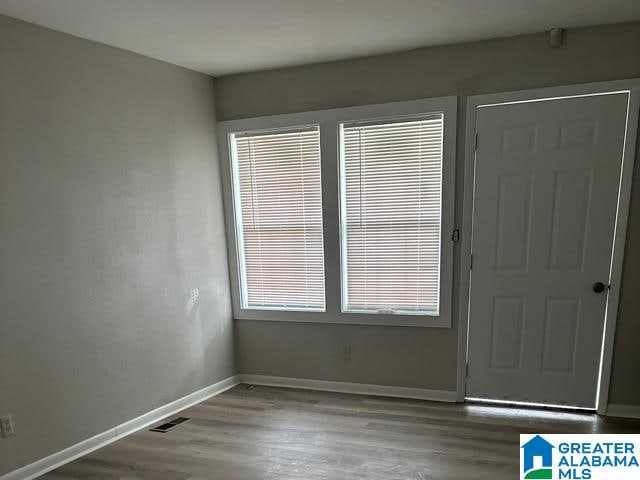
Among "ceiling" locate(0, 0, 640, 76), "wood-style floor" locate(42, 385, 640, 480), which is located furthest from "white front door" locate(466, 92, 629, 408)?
"ceiling" locate(0, 0, 640, 76)

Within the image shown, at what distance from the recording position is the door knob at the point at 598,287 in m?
2.76

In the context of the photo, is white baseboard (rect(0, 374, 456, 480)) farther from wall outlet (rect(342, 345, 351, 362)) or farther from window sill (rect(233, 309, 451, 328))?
window sill (rect(233, 309, 451, 328))

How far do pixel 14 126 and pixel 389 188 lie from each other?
8.06 feet

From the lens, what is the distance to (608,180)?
8.77ft

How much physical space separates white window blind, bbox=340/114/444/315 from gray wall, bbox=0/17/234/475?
125cm

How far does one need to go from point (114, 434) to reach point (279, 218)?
2013mm

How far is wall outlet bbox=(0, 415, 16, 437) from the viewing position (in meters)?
2.19

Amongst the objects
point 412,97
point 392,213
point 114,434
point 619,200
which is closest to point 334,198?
point 392,213

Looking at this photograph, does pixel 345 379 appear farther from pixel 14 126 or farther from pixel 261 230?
pixel 14 126

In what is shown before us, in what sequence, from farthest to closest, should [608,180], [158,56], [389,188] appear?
[389,188] < [158,56] < [608,180]

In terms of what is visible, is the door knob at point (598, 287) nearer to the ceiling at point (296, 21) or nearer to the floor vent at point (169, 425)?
the ceiling at point (296, 21)

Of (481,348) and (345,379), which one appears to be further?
(345,379)

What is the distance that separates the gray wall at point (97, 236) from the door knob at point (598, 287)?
117 inches

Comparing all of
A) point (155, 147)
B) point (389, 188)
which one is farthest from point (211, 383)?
point (389, 188)
